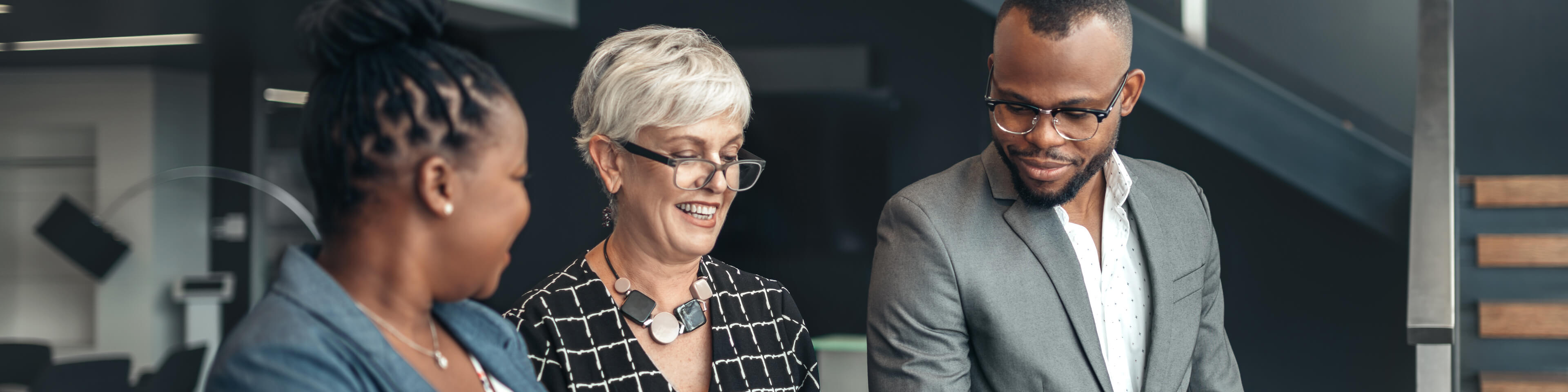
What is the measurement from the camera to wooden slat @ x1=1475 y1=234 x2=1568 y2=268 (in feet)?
11.9

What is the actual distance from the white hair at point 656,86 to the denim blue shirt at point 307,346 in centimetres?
67

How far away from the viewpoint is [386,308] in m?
0.95

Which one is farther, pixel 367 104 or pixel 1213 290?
pixel 1213 290

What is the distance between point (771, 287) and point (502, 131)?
95 cm

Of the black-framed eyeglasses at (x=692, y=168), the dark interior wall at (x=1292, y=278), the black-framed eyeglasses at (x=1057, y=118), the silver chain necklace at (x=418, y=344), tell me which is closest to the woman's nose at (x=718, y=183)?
the black-framed eyeglasses at (x=692, y=168)

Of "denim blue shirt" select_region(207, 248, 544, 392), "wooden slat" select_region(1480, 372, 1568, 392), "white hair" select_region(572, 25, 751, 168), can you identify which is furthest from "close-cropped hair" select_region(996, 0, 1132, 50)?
"wooden slat" select_region(1480, 372, 1568, 392)

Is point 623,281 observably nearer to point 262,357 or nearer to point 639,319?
point 639,319

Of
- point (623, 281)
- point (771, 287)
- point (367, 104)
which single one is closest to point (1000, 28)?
point (771, 287)

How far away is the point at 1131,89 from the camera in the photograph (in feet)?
5.63

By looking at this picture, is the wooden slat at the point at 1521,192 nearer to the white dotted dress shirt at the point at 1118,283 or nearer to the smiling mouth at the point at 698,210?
the white dotted dress shirt at the point at 1118,283

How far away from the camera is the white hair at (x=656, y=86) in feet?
5.07

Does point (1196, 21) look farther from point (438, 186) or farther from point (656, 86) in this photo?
point (438, 186)

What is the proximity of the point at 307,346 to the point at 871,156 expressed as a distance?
4.97m

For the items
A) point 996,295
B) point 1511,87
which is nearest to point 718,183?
point 996,295
